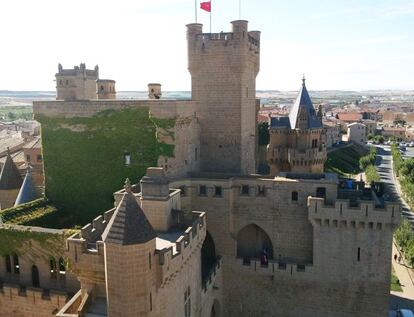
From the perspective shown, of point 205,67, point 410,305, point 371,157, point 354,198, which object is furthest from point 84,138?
point 371,157

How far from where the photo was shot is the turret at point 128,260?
17.5 metres

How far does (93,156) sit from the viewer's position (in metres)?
34.9

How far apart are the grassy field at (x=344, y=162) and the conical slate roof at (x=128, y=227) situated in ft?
252

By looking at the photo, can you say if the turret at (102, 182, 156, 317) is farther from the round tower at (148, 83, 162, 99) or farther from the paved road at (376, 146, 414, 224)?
the paved road at (376, 146, 414, 224)

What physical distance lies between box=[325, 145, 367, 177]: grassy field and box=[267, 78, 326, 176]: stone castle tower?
49.3 metres

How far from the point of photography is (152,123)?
32.9 m

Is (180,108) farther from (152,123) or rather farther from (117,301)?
(117,301)

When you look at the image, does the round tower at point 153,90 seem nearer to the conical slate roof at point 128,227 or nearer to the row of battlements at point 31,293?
the row of battlements at point 31,293

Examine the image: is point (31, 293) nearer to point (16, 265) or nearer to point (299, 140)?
point (16, 265)

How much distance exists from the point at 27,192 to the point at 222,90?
19.7 m

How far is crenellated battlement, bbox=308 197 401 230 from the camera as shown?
29219 millimetres

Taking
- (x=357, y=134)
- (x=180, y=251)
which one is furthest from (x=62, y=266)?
(x=357, y=134)

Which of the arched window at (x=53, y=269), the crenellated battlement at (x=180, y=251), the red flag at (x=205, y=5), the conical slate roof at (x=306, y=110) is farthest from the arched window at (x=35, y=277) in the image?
the conical slate roof at (x=306, y=110)

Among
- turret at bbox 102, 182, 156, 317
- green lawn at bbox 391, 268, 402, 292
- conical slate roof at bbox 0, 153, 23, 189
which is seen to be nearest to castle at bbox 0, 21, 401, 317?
turret at bbox 102, 182, 156, 317
